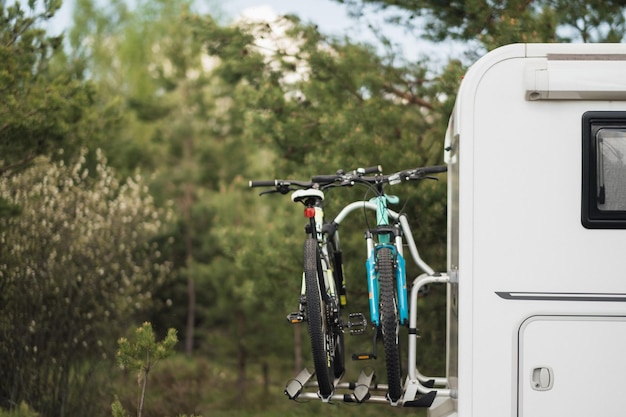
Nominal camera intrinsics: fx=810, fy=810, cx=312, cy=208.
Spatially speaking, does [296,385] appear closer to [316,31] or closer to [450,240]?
[450,240]

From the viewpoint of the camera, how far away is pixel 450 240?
531 cm

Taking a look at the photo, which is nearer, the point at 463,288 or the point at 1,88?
the point at 463,288

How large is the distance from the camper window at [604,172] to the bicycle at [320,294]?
50.4 inches

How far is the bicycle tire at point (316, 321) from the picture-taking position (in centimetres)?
448

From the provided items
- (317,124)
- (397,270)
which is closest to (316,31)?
(317,124)

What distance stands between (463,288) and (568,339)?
22.5 inches

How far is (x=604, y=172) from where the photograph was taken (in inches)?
163

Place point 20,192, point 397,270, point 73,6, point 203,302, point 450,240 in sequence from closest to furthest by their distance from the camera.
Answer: point 397,270, point 450,240, point 20,192, point 203,302, point 73,6

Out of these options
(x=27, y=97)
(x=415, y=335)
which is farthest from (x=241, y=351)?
(x=415, y=335)

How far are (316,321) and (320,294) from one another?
8.6 inches

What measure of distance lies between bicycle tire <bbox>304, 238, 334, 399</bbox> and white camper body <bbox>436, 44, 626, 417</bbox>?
76 cm

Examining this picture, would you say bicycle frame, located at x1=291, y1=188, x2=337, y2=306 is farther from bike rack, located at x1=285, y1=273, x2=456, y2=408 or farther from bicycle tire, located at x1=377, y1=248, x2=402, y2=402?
bike rack, located at x1=285, y1=273, x2=456, y2=408

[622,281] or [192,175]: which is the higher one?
[192,175]

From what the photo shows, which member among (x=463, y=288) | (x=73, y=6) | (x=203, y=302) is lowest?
(x=203, y=302)
